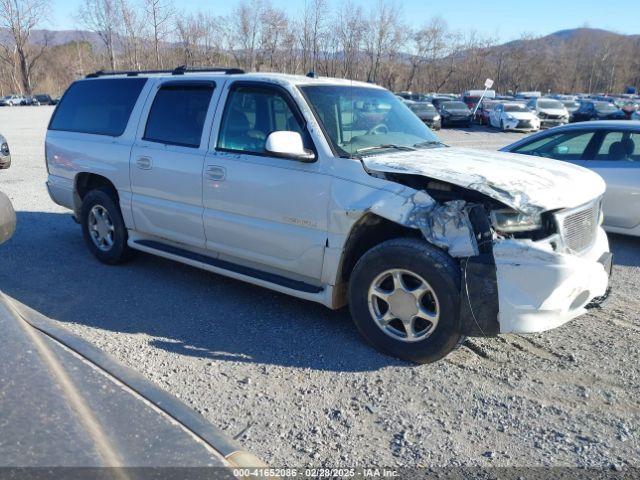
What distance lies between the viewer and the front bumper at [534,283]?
3.43 meters

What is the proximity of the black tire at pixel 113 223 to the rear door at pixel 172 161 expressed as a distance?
1.11 feet

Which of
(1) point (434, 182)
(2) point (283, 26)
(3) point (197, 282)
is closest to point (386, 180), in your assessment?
(1) point (434, 182)

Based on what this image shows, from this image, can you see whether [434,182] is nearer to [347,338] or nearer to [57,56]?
[347,338]

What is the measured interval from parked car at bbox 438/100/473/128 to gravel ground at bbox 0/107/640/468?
27.7 m

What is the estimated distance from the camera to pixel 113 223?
19.2 ft

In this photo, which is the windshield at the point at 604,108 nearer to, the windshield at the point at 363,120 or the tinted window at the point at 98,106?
the windshield at the point at 363,120

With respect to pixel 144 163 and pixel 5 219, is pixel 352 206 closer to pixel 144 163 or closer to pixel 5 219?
pixel 5 219

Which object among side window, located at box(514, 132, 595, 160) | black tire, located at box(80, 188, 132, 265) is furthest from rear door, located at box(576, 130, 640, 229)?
black tire, located at box(80, 188, 132, 265)

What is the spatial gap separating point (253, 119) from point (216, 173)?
55 centimetres

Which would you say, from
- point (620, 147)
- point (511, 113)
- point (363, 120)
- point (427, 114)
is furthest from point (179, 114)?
point (511, 113)

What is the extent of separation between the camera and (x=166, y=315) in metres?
4.70

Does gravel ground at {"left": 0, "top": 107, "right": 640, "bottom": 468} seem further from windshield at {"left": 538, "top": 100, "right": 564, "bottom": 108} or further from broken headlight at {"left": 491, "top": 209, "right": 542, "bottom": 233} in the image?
windshield at {"left": 538, "top": 100, "right": 564, "bottom": 108}

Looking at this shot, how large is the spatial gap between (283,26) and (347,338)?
34359 mm

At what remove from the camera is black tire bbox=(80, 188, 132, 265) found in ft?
19.1
